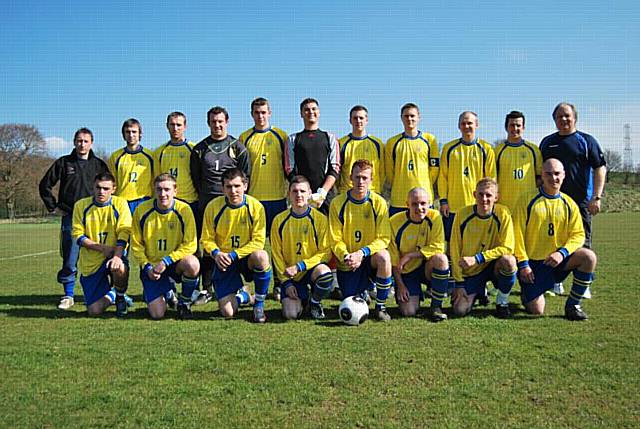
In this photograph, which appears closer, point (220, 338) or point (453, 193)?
point (220, 338)

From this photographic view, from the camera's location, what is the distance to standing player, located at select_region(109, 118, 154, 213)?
22.6 feet

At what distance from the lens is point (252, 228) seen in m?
5.91

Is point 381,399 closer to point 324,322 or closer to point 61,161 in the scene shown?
point 324,322

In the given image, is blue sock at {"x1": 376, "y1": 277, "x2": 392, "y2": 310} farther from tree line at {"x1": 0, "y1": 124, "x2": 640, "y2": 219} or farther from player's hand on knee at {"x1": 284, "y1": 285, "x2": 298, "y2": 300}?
tree line at {"x1": 0, "y1": 124, "x2": 640, "y2": 219}

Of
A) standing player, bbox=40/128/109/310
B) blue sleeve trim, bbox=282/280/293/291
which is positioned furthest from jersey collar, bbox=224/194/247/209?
standing player, bbox=40/128/109/310

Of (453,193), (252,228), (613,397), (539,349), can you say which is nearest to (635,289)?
(453,193)

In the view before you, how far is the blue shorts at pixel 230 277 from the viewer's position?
19.6 feet

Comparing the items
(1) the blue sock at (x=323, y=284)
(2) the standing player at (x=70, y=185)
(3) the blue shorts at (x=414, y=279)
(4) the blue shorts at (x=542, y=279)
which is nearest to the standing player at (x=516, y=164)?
(4) the blue shorts at (x=542, y=279)

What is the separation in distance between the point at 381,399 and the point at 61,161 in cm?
559

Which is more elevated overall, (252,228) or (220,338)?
(252,228)

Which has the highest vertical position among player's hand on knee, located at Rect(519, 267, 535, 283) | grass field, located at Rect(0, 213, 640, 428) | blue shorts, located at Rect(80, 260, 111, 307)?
player's hand on knee, located at Rect(519, 267, 535, 283)

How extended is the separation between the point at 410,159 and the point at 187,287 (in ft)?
9.85

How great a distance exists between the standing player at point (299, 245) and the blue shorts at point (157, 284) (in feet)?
3.86

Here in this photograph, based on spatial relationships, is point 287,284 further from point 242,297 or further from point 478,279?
point 478,279
